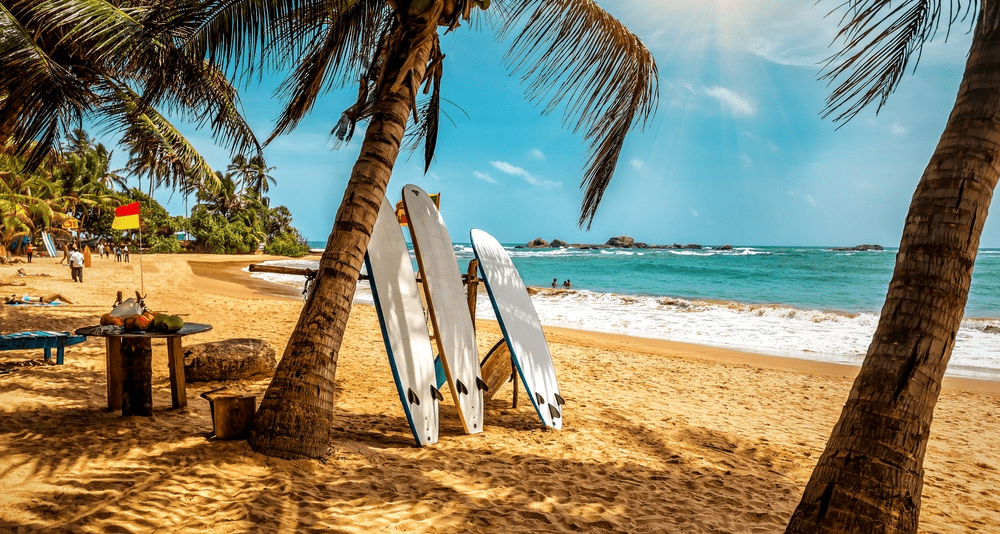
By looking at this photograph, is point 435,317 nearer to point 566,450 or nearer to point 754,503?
point 566,450

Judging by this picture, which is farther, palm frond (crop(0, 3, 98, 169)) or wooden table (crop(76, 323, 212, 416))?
palm frond (crop(0, 3, 98, 169))

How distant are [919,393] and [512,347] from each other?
116 inches

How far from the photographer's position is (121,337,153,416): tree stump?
3.57 meters

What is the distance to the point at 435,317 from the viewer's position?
→ 4.07m

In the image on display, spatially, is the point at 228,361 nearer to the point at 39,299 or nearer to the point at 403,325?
the point at 403,325

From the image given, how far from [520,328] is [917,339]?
10.8ft

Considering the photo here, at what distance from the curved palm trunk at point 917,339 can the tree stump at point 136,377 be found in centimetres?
395

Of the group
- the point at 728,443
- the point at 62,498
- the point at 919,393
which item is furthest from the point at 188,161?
the point at 919,393

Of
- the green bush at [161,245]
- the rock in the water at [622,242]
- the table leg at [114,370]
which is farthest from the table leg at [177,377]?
Answer: the rock in the water at [622,242]

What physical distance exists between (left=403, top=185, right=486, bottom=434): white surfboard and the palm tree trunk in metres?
1.04

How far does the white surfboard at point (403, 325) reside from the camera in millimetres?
3680

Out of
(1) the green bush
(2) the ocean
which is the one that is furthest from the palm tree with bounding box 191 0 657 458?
(1) the green bush

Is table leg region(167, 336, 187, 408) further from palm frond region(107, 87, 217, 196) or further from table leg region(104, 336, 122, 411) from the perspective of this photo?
palm frond region(107, 87, 217, 196)

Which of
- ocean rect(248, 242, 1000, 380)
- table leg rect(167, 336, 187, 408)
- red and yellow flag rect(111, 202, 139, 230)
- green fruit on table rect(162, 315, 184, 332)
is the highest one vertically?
red and yellow flag rect(111, 202, 139, 230)
